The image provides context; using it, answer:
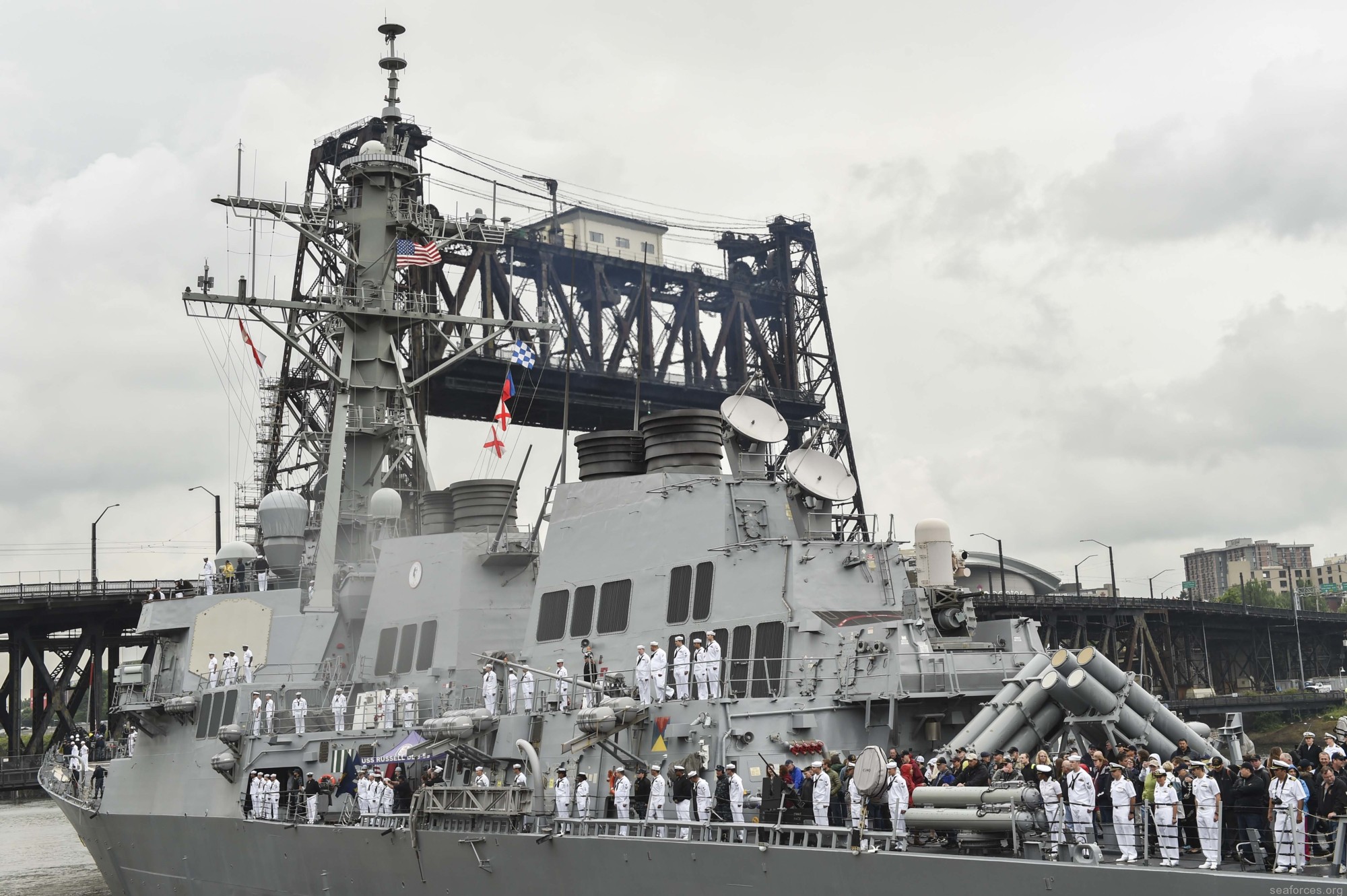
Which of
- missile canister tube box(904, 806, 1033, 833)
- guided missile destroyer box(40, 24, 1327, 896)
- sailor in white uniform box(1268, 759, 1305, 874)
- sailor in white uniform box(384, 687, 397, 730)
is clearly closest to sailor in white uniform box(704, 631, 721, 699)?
guided missile destroyer box(40, 24, 1327, 896)

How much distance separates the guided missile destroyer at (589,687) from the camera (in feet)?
50.8

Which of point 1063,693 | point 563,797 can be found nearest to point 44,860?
point 563,797

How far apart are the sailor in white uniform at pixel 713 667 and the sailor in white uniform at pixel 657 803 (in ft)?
4.94

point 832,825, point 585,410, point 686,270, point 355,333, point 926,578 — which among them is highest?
point 686,270

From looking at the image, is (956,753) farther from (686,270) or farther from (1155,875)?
(686,270)

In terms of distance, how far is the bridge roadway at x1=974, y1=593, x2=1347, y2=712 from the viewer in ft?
243

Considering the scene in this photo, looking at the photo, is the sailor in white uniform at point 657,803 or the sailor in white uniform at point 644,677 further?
the sailor in white uniform at point 644,677

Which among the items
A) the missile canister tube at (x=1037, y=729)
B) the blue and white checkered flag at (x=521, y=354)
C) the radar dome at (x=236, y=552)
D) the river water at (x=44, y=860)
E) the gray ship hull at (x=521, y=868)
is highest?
the blue and white checkered flag at (x=521, y=354)

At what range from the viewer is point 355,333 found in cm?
3167

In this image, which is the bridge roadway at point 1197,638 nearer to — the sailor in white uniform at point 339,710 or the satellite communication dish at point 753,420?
the satellite communication dish at point 753,420

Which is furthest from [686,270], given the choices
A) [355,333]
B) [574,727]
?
[574,727]

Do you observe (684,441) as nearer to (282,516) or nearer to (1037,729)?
(1037,729)

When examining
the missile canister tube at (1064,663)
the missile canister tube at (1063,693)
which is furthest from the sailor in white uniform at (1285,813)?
the missile canister tube at (1063,693)

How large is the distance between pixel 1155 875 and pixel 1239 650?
306 ft
